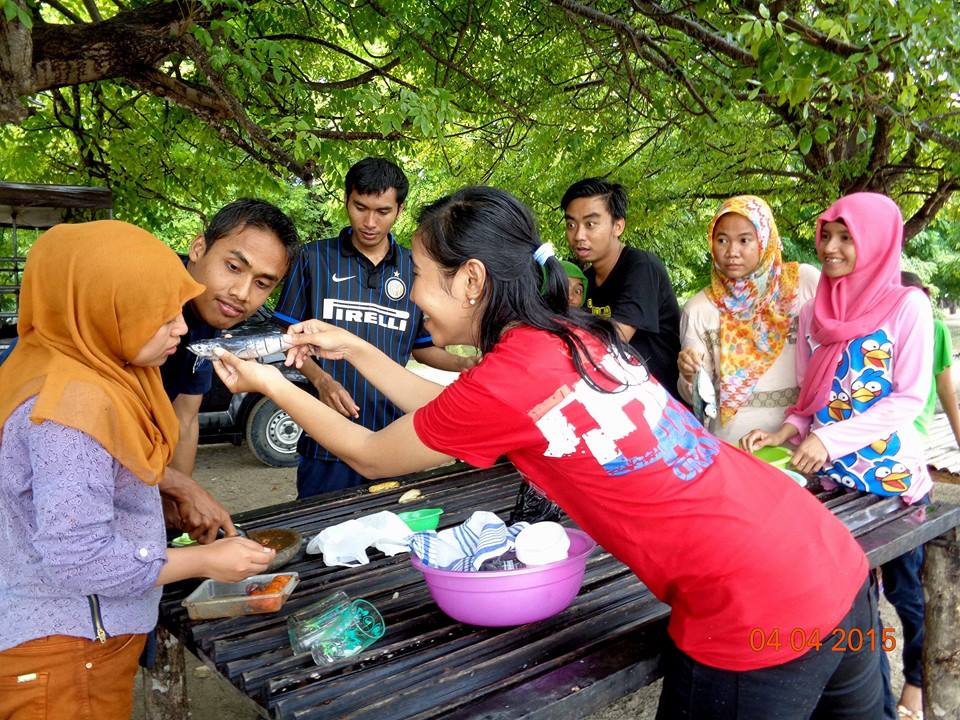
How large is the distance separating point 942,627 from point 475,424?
2102 millimetres

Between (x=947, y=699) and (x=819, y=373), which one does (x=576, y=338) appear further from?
(x=947, y=699)

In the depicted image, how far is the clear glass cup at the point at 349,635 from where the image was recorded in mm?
1592

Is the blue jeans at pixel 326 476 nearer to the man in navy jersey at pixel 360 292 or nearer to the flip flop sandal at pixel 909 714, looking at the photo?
the man in navy jersey at pixel 360 292

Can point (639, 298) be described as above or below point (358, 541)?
above

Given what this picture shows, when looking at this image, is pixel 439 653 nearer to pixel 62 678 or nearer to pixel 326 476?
pixel 62 678

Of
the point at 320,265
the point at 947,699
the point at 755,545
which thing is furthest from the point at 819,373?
the point at 320,265

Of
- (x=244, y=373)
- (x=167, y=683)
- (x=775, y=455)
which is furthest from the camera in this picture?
(x=775, y=455)

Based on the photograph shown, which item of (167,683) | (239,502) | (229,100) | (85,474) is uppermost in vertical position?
(229,100)

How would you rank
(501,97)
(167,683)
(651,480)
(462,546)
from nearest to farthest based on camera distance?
(651,480)
(462,546)
(167,683)
(501,97)

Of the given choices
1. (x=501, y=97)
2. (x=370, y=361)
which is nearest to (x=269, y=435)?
(x=501, y=97)

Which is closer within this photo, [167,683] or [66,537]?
[66,537]

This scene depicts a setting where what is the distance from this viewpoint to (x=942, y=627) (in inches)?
101

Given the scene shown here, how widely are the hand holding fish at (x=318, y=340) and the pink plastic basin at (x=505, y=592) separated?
0.78m
